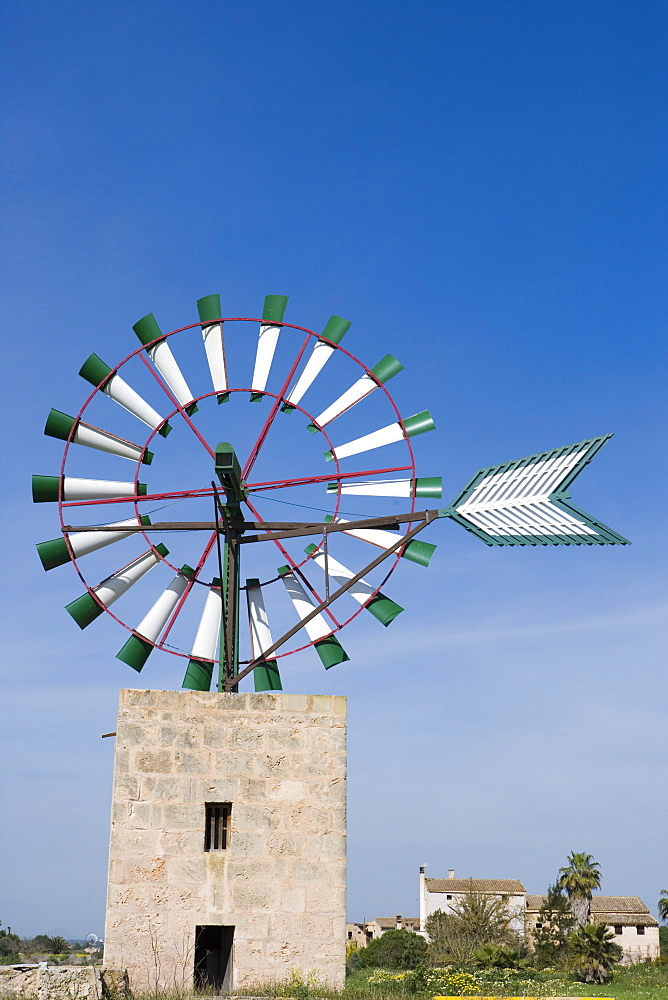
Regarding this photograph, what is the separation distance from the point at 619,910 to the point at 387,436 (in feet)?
186

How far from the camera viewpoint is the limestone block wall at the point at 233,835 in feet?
36.0

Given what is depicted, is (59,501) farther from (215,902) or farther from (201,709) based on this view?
(215,902)

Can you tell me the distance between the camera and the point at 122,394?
43.5 feet

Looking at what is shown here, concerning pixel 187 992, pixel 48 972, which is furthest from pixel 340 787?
pixel 48 972

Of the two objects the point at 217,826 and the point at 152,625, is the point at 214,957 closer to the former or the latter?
the point at 217,826

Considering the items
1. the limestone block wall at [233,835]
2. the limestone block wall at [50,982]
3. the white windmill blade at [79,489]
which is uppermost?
the white windmill blade at [79,489]

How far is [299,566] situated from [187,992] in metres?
5.19

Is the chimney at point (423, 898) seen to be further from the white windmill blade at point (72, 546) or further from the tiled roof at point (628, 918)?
the white windmill blade at point (72, 546)

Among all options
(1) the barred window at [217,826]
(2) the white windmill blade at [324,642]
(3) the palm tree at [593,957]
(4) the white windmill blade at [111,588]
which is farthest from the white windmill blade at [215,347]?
(3) the palm tree at [593,957]

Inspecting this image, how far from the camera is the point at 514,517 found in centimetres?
1224

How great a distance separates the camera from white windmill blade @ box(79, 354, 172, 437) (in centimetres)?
1325

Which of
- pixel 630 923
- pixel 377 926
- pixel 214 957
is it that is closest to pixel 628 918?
pixel 630 923

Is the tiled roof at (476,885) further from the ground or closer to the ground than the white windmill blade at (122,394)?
closer to the ground

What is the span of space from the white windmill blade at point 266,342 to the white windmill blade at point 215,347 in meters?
0.40
